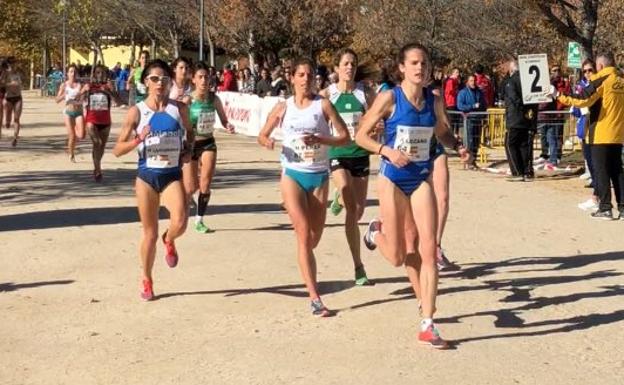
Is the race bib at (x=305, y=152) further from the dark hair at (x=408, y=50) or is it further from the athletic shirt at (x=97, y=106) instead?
the athletic shirt at (x=97, y=106)

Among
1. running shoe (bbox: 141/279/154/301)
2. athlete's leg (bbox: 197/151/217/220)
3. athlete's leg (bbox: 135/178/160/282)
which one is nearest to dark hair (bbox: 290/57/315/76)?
athlete's leg (bbox: 135/178/160/282)

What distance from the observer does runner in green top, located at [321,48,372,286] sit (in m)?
8.57

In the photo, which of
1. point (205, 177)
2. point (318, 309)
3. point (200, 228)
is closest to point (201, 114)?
point (205, 177)

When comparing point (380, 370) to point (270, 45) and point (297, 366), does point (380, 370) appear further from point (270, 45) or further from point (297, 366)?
point (270, 45)

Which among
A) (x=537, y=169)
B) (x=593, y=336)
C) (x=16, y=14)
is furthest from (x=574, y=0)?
(x=16, y=14)

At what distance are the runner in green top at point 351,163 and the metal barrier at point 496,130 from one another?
10.5 metres

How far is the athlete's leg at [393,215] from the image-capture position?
22.3ft

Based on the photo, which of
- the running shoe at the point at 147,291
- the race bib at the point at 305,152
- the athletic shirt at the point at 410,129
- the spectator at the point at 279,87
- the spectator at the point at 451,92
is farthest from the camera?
the spectator at the point at 279,87

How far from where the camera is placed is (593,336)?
276 inches

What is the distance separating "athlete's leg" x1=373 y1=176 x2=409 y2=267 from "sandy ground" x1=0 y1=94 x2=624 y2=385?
60cm

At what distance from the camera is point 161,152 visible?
7938 millimetres

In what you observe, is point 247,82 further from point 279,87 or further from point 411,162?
point 411,162

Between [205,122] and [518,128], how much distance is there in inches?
298

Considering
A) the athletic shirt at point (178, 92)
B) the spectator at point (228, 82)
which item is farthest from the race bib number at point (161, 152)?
the spectator at point (228, 82)
